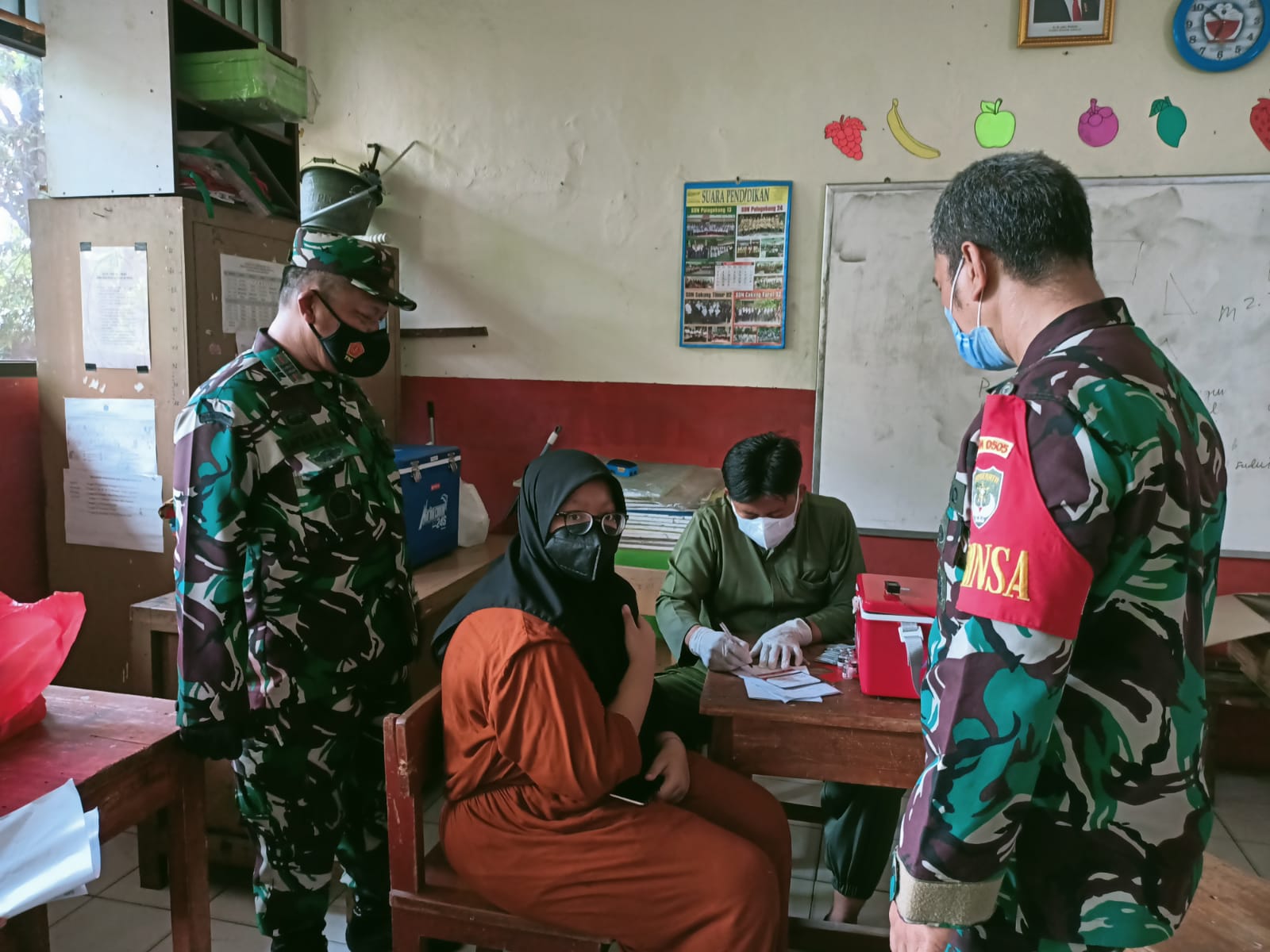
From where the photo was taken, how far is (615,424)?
336 cm

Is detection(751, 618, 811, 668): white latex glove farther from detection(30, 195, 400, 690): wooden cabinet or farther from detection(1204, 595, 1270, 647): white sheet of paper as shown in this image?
detection(30, 195, 400, 690): wooden cabinet

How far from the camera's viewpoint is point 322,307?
176 cm

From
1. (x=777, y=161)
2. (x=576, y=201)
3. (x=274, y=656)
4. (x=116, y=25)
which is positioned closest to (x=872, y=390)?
(x=777, y=161)

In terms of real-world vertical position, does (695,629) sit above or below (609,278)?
below

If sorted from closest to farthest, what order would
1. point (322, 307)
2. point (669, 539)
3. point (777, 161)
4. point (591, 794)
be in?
point (591, 794) → point (322, 307) → point (669, 539) → point (777, 161)

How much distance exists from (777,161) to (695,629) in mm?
1899

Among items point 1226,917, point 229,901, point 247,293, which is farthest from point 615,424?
point 1226,917

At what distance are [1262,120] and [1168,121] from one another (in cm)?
28

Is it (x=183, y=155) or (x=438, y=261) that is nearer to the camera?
(x=183, y=155)

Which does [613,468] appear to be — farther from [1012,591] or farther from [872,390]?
[1012,591]

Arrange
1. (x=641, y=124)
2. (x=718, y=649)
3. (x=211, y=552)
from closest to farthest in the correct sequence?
(x=211, y=552) < (x=718, y=649) < (x=641, y=124)

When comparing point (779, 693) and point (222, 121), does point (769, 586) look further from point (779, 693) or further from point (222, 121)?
point (222, 121)

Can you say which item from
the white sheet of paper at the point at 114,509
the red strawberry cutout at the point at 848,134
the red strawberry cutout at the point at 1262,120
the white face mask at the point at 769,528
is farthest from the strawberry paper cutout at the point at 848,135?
the white sheet of paper at the point at 114,509

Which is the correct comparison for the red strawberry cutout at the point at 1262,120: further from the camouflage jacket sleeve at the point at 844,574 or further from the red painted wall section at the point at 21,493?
the red painted wall section at the point at 21,493
